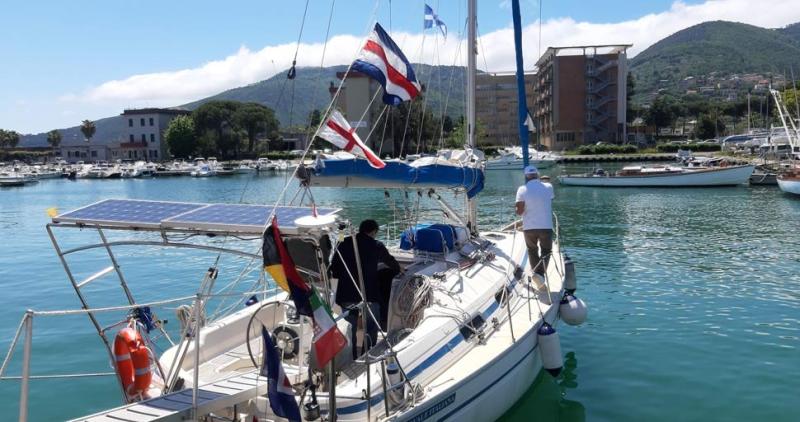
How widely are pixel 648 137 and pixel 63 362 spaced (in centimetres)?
13185

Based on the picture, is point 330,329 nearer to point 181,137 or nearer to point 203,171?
point 203,171

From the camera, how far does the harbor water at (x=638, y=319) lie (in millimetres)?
10195

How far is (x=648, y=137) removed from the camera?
13012 centimetres

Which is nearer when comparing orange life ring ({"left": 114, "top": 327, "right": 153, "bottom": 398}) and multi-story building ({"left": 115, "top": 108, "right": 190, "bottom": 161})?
orange life ring ({"left": 114, "top": 327, "right": 153, "bottom": 398})

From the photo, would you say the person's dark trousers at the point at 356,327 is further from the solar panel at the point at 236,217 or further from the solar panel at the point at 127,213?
the solar panel at the point at 127,213

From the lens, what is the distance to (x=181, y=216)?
6.96m

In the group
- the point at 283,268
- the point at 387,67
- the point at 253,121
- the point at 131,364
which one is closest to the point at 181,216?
the point at 131,364

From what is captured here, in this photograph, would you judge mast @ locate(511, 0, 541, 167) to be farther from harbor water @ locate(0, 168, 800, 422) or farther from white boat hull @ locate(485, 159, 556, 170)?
white boat hull @ locate(485, 159, 556, 170)

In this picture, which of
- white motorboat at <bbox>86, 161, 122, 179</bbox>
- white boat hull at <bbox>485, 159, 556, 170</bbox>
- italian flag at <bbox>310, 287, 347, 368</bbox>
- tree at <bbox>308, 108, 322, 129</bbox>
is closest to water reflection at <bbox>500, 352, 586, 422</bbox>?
italian flag at <bbox>310, 287, 347, 368</bbox>

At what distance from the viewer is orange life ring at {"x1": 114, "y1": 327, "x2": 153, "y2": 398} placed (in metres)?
7.05

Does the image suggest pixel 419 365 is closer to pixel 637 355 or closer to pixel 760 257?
A: pixel 637 355

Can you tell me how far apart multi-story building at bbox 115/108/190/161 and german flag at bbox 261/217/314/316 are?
461 ft

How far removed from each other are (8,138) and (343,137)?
16901cm

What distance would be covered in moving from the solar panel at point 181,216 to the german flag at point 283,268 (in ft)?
2.14
